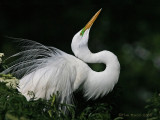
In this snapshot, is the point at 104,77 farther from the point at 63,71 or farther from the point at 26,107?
the point at 26,107

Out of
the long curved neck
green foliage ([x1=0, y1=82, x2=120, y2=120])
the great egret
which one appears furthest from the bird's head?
green foliage ([x1=0, y1=82, x2=120, y2=120])

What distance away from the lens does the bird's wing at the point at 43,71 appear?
271 cm

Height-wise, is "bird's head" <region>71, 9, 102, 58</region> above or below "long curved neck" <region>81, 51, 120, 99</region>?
above

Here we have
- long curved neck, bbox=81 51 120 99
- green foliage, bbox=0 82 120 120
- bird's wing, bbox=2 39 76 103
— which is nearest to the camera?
green foliage, bbox=0 82 120 120

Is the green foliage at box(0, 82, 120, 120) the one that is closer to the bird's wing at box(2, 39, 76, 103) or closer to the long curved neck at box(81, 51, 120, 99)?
the bird's wing at box(2, 39, 76, 103)

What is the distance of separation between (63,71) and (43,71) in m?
0.14

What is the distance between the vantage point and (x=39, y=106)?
1.90 meters

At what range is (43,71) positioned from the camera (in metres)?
2.78

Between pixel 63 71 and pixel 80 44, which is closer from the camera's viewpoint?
pixel 63 71

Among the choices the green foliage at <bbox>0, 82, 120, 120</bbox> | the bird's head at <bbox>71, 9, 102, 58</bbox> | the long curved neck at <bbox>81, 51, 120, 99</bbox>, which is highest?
the bird's head at <bbox>71, 9, 102, 58</bbox>

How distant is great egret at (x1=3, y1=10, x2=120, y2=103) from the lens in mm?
2711

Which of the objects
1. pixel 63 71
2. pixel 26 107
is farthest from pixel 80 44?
pixel 26 107

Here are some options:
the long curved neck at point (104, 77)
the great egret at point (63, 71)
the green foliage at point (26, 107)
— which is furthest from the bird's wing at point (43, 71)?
the green foliage at point (26, 107)

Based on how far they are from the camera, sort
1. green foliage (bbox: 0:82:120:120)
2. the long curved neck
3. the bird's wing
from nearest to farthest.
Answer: green foliage (bbox: 0:82:120:120) → the bird's wing → the long curved neck
